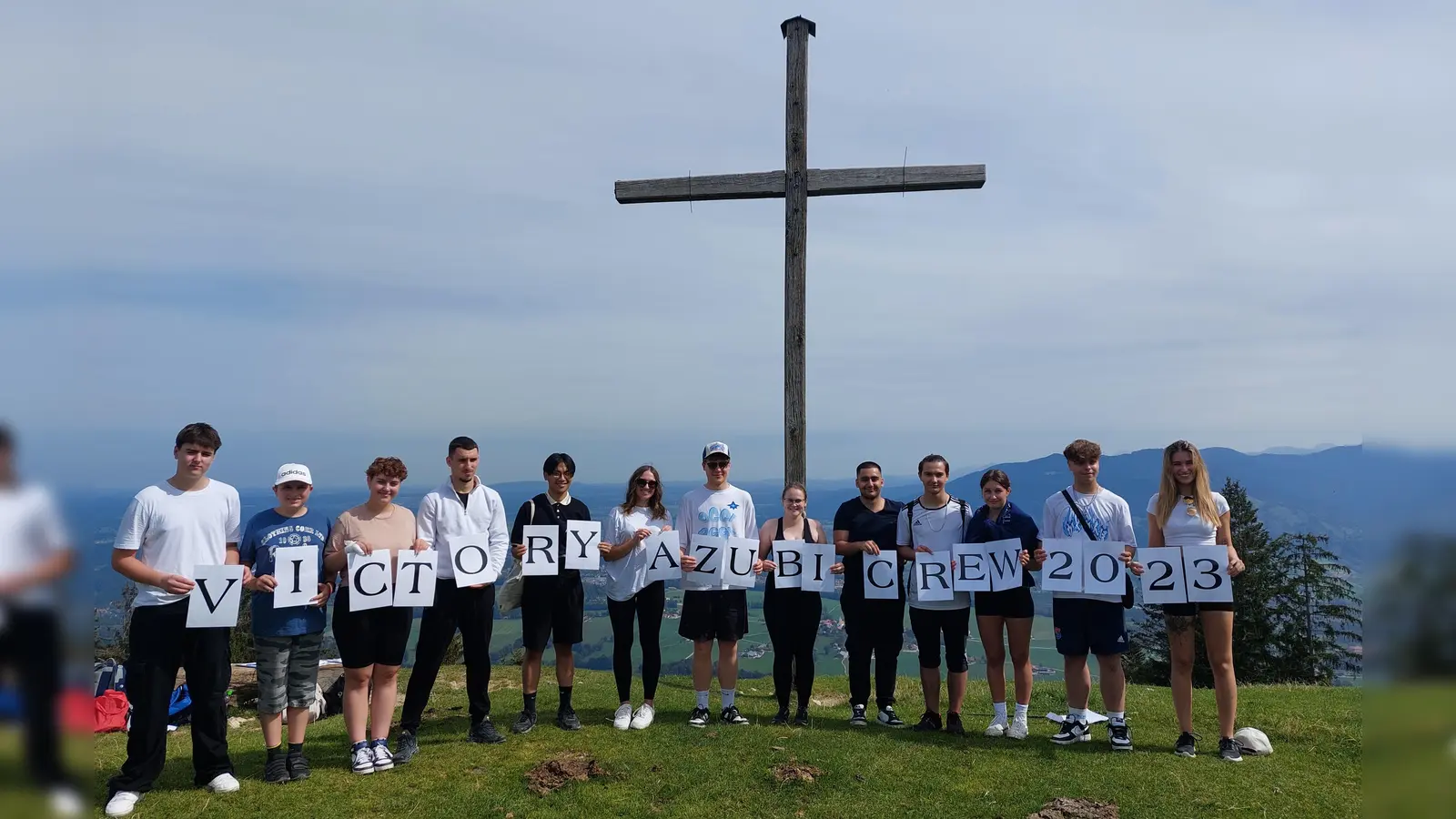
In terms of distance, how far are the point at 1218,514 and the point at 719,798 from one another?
5.10m

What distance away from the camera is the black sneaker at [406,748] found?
8070 mm

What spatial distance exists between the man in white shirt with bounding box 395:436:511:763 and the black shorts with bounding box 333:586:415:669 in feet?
1.37

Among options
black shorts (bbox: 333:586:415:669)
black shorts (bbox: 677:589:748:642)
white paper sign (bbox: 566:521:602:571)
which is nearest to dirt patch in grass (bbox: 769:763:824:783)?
black shorts (bbox: 677:589:748:642)

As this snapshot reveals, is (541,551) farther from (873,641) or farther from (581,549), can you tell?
(873,641)

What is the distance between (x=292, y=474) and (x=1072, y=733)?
7.57 meters

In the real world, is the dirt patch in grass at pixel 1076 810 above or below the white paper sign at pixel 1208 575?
below

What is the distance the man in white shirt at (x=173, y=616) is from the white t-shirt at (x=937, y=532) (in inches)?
236

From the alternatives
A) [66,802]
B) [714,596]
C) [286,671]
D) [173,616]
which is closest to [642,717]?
[714,596]

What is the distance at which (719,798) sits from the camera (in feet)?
24.0

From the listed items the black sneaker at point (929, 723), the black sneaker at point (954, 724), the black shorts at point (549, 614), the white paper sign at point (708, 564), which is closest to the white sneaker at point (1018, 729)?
the black sneaker at point (954, 724)

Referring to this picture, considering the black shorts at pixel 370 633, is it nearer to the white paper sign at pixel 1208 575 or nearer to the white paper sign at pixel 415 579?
the white paper sign at pixel 415 579

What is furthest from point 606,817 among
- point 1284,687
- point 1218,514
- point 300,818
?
point 1284,687

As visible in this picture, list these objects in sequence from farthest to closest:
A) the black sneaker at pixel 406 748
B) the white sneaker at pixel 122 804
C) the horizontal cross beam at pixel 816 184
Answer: the horizontal cross beam at pixel 816 184 → the black sneaker at pixel 406 748 → the white sneaker at pixel 122 804

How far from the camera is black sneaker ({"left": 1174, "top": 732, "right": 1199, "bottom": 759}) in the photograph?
325 inches
